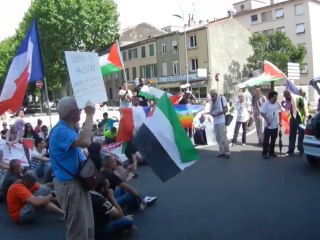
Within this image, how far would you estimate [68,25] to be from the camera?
47281 mm

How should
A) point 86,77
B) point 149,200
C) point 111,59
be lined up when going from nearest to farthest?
point 86,77 < point 149,200 < point 111,59

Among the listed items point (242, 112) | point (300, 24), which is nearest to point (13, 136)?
point (242, 112)

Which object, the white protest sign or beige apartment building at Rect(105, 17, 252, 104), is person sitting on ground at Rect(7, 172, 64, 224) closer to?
the white protest sign

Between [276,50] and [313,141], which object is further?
[276,50]

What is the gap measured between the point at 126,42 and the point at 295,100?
58.9 metres

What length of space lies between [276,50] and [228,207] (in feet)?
139

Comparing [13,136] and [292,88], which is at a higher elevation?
[292,88]

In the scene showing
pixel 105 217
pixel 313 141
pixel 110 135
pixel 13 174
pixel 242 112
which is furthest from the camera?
pixel 242 112

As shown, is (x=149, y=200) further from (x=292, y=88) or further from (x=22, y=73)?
(x=292, y=88)

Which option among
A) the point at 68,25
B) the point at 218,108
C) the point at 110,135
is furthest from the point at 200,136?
the point at 68,25

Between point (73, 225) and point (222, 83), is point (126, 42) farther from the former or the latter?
point (73, 225)

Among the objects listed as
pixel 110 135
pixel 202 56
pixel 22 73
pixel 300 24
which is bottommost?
pixel 110 135

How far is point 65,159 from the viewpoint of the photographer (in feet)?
13.4

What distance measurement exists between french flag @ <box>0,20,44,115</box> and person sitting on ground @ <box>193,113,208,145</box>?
713 centimetres
